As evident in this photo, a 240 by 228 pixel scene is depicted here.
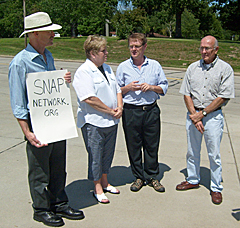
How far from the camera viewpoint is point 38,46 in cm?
307

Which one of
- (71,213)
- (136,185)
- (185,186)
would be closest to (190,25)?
(185,186)

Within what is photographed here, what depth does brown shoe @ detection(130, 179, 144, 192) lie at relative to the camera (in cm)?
400

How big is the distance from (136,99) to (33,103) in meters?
1.38

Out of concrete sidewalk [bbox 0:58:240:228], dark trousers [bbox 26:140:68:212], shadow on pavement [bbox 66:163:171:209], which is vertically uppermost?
dark trousers [bbox 26:140:68:212]

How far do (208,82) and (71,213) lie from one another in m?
2.14

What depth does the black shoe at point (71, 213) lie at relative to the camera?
333 centimetres

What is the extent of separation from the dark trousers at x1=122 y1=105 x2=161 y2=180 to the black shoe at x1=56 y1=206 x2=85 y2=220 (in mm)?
1069

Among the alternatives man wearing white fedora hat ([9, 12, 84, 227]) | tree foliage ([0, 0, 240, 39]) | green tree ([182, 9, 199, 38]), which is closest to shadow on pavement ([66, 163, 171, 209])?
man wearing white fedora hat ([9, 12, 84, 227])

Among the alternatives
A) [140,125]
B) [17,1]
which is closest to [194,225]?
[140,125]

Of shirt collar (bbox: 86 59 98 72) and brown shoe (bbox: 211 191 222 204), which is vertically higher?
shirt collar (bbox: 86 59 98 72)

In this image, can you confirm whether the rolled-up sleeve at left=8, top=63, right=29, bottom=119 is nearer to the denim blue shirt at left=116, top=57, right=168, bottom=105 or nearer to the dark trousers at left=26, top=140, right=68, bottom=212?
the dark trousers at left=26, top=140, right=68, bottom=212

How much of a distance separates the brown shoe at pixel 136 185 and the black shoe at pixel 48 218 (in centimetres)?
108

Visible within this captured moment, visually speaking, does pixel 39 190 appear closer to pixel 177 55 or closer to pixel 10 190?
pixel 10 190

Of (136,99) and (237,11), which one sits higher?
(237,11)
